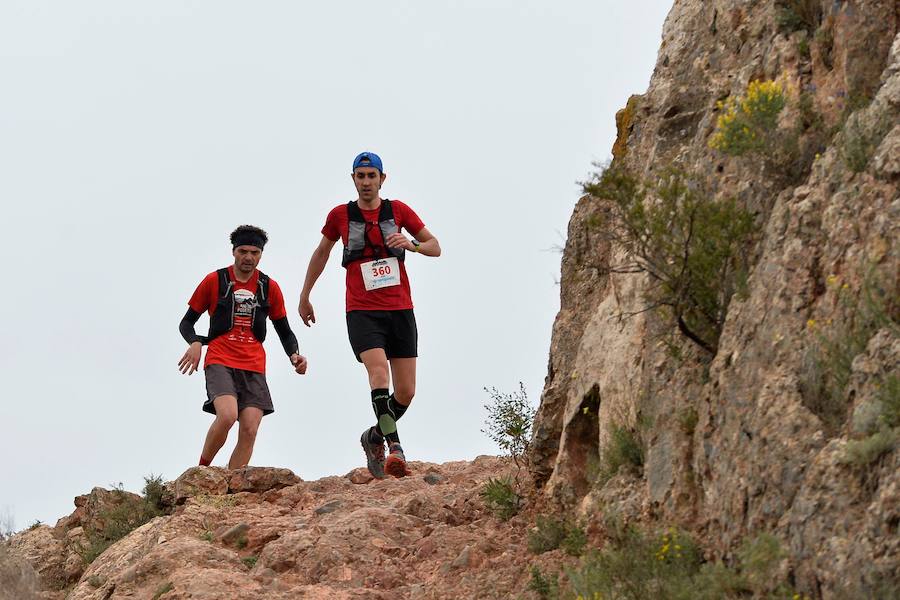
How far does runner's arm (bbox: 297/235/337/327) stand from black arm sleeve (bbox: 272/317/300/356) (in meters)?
0.56

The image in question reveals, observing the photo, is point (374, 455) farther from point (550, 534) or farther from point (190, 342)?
point (550, 534)

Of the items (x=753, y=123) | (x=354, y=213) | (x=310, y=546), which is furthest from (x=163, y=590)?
(x=753, y=123)

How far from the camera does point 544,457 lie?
8.95 m

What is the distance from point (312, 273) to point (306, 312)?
1.18ft

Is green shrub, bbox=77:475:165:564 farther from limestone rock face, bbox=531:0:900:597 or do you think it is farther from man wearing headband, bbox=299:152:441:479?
limestone rock face, bbox=531:0:900:597

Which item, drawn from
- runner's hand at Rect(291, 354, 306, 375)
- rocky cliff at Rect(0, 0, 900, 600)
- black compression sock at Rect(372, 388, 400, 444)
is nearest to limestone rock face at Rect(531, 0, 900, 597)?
rocky cliff at Rect(0, 0, 900, 600)

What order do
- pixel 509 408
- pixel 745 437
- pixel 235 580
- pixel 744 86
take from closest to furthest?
pixel 745 437 → pixel 744 86 → pixel 235 580 → pixel 509 408

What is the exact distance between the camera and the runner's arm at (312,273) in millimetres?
10852

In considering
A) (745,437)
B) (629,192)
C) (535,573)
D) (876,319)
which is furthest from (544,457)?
(876,319)

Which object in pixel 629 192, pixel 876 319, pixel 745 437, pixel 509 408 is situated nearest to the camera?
pixel 876 319

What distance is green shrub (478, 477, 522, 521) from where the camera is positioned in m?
8.86

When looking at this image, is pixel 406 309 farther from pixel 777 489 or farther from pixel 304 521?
pixel 777 489

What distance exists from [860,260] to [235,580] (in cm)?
470

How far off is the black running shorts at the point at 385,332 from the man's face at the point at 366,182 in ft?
3.16
